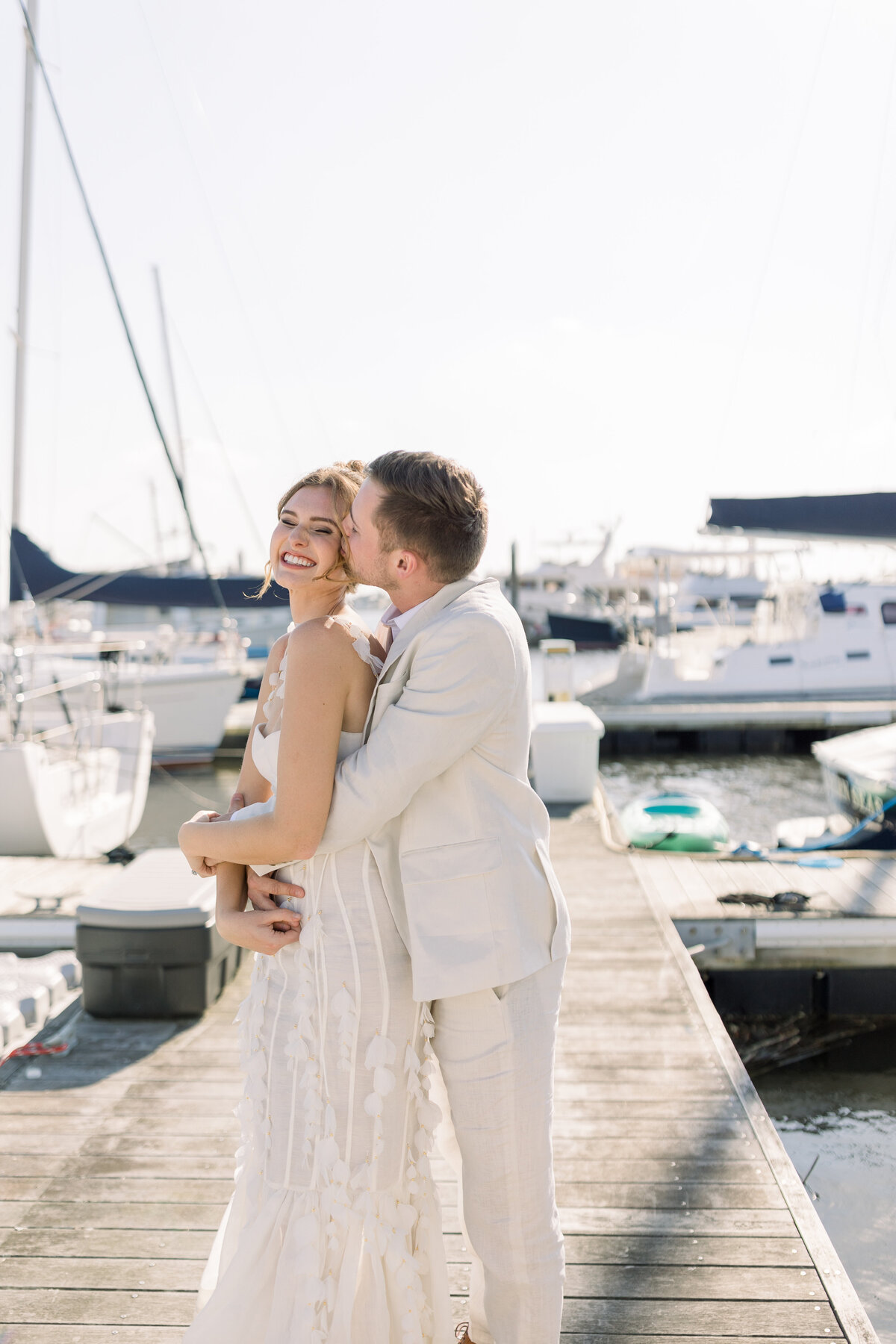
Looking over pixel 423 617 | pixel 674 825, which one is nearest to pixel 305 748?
pixel 423 617

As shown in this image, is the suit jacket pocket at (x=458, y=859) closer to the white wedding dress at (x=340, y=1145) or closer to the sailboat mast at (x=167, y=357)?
the white wedding dress at (x=340, y=1145)

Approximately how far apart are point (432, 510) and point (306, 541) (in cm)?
35

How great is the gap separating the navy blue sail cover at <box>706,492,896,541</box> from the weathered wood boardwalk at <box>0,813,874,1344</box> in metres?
10.3

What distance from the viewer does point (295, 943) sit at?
1.72 meters

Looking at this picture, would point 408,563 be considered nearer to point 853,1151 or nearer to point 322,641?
point 322,641

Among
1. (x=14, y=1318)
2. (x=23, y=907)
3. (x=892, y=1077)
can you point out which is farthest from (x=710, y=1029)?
(x=23, y=907)

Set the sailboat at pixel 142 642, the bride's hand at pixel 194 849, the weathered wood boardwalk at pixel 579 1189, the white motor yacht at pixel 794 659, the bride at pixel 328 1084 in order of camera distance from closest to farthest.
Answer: the bride at pixel 328 1084, the bride's hand at pixel 194 849, the weathered wood boardwalk at pixel 579 1189, the sailboat at pixel 142 642, the white motor yacht at pixel 794 659

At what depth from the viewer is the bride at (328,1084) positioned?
5.30 ft

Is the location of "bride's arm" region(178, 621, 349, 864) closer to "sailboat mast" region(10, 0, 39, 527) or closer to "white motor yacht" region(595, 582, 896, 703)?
"sailboat mast" region(10, 0, 39, 527)

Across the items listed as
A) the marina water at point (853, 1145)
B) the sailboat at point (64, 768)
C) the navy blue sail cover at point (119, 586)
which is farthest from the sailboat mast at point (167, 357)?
the marina water at point (853, 1145)

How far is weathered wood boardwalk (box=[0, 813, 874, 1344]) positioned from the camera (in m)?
2.17

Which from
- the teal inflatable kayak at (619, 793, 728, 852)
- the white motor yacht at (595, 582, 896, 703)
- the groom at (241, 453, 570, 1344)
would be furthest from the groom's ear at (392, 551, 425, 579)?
the white motor yacht at (595, 582, 896, 703)

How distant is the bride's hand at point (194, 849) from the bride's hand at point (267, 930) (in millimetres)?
114

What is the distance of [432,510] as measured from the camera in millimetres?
1537
